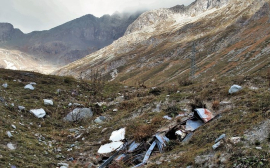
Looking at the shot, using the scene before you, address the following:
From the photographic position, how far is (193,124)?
26.1 feet

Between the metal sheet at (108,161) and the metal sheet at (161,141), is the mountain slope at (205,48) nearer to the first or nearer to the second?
the metal sheet at (161,141)

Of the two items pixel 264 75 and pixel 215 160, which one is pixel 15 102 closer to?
pixel 215 160

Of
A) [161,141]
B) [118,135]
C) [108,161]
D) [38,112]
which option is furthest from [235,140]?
[38,112]

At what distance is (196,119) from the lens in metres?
8.25

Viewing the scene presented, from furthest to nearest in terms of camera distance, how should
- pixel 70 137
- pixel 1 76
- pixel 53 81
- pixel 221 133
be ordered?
pixel 53 81 < pixel 1 76 < pixel 70 137 < pixel 221 133

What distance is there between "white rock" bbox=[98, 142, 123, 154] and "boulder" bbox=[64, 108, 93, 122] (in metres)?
4.05

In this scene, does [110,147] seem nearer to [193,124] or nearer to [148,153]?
[148,153]

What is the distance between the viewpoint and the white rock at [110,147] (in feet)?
26.5

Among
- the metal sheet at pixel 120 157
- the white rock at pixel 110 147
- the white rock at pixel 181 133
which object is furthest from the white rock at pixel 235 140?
the white rock at pixel 110 147

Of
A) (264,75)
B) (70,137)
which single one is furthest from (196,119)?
(264,75)

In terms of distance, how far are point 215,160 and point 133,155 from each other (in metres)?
3.09

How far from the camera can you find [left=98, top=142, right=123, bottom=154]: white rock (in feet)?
26.5

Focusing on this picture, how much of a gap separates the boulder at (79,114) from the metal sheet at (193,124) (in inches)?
251

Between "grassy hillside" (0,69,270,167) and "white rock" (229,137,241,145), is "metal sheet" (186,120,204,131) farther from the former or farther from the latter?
"white rock" (229,137,241,145)
